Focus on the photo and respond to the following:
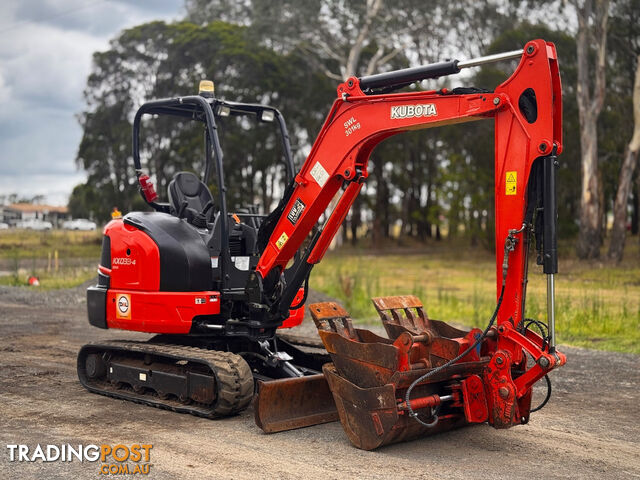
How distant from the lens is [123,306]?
8195 mm

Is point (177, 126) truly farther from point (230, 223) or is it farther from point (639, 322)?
point (230, 223)

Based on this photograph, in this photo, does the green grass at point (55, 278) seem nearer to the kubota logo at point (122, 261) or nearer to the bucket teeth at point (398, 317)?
the kubota logo at point (122, 261)

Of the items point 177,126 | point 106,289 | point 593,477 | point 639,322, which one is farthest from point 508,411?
point 177,126

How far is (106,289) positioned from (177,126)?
3301 centimetres

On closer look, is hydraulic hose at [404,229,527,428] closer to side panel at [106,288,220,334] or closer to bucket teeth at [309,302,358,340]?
bucket teeth at [309,302,358,340]

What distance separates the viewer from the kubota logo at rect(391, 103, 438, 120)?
659 centimetres

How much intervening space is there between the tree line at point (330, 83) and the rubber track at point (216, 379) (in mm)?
27172

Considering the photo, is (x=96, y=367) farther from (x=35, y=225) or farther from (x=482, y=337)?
(x=35, y=225)

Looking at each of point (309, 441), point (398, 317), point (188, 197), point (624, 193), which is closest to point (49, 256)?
point (188, 197)

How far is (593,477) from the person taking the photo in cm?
578

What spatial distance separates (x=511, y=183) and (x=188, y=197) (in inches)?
145

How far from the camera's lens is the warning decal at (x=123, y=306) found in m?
8.12

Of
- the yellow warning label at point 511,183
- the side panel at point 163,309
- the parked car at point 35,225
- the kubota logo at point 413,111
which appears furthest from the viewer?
the parked car at point 35,225

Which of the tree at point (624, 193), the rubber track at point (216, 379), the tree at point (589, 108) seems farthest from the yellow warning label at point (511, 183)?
the tree at point (589, 108)
